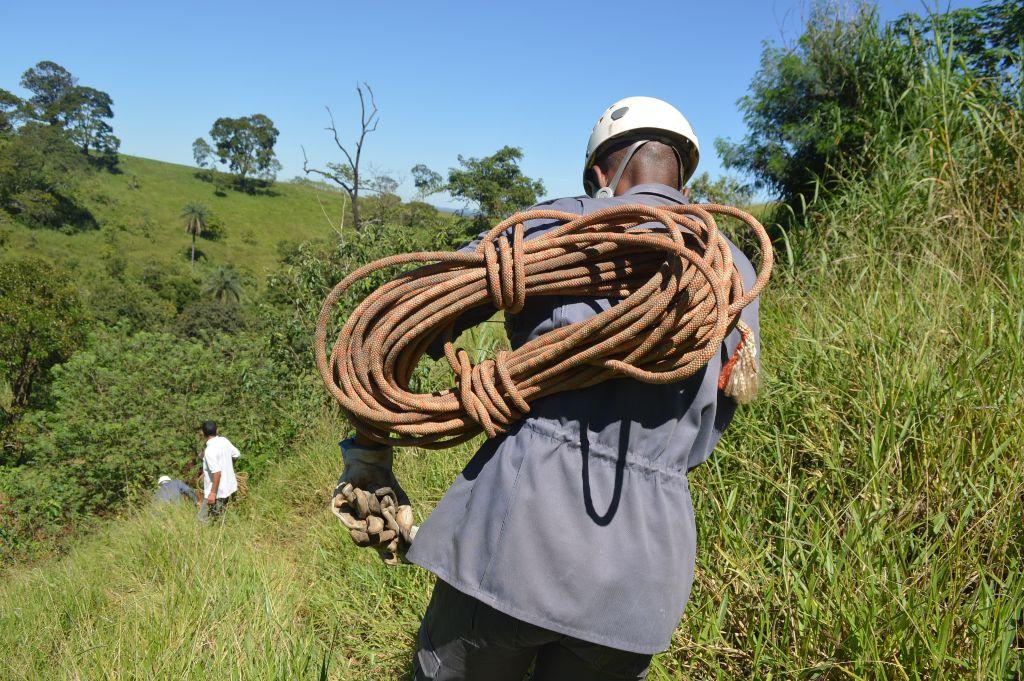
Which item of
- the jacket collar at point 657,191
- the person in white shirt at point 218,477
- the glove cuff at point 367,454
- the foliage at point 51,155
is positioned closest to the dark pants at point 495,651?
the glove cuff at point 367,454

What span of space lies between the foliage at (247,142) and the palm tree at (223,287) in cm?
→ 4578

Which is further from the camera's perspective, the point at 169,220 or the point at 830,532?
the point at 169,220

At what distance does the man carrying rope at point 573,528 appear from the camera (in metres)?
1.29

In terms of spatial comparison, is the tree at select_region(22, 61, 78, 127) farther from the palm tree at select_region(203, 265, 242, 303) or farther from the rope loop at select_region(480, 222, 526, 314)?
the rope loop at select_region(480, 222, 526, 314)

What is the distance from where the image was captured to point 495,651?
139 centimetres

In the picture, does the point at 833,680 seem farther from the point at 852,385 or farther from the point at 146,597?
the point at 146,597

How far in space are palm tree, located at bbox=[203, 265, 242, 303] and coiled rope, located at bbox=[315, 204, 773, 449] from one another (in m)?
60.7

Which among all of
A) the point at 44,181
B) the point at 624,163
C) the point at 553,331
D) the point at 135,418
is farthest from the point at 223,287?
the point at 553,331

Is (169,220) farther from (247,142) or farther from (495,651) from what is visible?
(495,651)

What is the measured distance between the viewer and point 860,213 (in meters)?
3.77

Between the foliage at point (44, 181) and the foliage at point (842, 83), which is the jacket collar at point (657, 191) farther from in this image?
the foliage at point (44, 181)

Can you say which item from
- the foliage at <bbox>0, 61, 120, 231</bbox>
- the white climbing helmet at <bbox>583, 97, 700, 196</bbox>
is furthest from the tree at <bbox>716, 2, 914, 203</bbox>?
the foliage at <bbox>0, 61, 120, 231</bbox>

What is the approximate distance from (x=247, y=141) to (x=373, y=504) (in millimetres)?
110592

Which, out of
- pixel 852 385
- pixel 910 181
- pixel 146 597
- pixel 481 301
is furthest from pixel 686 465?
pixel 910 181
